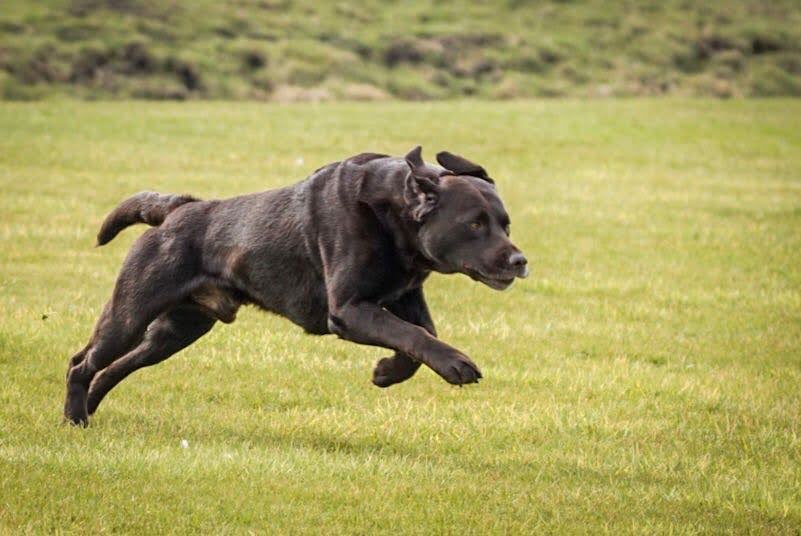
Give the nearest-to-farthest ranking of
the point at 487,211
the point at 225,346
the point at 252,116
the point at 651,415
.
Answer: the point at 487,211 < the point at 651,415 < the point at 225,346 < the point at 252,116

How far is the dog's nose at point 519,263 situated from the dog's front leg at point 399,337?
496 millimetres

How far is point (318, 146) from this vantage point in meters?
27.5

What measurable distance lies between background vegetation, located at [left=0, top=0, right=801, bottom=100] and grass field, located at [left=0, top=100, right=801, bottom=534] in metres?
16.3

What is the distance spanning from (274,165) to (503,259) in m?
18.2

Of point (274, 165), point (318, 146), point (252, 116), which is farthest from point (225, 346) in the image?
point (252, 116)

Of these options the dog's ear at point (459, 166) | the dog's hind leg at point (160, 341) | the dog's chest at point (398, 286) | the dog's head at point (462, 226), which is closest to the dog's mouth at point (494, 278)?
the dog's head at point (462, 226)

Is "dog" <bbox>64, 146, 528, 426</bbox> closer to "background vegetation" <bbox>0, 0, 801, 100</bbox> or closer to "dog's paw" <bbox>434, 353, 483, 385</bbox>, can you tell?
"dog's paw" <bbox>434, 353, 483, 385</bbox>

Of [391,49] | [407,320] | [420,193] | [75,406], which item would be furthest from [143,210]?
[391,49]

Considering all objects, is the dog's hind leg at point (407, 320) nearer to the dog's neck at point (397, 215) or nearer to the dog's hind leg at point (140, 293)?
the dog's neck at point (397, 215)

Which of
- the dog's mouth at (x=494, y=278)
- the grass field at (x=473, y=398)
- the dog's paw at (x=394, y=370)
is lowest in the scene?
the grass field at (x=473, y=398)

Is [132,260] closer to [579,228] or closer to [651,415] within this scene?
[651,415]

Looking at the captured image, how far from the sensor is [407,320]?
25.2ft

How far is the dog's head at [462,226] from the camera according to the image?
6.99 meters

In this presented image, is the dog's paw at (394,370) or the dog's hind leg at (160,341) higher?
the dog's paw at (394,370)
